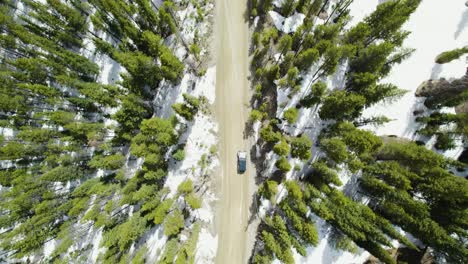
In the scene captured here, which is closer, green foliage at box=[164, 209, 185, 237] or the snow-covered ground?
green foliage at box=[164, 209, 185, 237]

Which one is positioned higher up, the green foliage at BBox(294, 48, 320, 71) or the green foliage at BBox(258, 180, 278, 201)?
the green foliage at BBox(294, 48, 320, 71)

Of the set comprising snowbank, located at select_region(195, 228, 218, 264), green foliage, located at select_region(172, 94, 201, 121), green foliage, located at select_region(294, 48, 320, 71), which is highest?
green foliage, located at select_region(294, 48, 320, 71)

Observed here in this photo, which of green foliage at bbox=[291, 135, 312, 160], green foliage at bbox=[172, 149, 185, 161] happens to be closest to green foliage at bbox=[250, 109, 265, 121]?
green foliage at bbox=[291, 135, 312, 160]

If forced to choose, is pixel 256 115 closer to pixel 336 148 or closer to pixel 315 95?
pixel 315 95

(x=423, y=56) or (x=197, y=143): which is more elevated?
(x=423, y=56)

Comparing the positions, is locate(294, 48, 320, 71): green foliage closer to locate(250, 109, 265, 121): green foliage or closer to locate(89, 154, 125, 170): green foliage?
locate(250, 109, 265, 121): green foliage

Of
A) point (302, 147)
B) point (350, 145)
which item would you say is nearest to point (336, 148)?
point (350, 145)

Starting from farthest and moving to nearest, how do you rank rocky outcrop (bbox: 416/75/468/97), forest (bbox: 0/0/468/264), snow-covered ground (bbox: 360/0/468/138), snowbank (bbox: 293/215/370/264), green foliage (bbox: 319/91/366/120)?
snow-covered ground (bbox: 360/0/468/138)
snowbank (bbox: 293/215/370/264)
rocky outcrop (bbox: 416/75/468/97)
forest (bbox: 0/0/468/264)
green foliage (bbox: 319/91/366/120)
